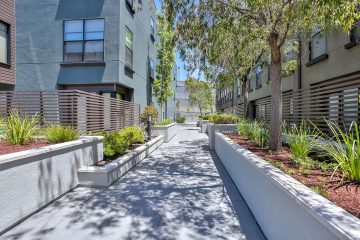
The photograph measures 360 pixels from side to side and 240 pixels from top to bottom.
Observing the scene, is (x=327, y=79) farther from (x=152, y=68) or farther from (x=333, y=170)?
(x=152, y=68)

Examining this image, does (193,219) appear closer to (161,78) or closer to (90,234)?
(90,234)

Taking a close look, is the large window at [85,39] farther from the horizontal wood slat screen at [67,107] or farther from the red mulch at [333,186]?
the red mulch at [333,186]

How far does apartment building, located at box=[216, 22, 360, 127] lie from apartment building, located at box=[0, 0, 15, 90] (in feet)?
40.4

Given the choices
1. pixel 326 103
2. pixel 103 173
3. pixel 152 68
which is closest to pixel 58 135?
pixel 103 173

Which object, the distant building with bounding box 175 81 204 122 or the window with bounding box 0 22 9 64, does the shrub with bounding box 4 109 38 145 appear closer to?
the window with bounding box 0 22 9 64

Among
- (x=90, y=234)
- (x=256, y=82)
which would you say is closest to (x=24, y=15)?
(x=90, y=234)

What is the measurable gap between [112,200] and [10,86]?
404 inches

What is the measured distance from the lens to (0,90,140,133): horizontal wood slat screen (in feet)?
26.2

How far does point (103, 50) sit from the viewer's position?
12039 mm

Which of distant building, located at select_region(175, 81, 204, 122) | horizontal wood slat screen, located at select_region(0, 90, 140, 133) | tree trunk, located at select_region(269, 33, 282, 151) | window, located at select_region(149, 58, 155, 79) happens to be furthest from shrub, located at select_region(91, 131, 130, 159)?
distant building, located at select_region(175, 81, 204, 122)

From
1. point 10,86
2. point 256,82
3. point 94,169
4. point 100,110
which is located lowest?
point 94,169

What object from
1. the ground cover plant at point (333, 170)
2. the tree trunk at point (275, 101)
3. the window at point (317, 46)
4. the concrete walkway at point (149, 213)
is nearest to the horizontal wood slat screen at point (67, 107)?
the concrete walkway at point (149, 213)

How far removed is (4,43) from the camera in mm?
11773

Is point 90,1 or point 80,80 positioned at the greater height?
point 90,1
